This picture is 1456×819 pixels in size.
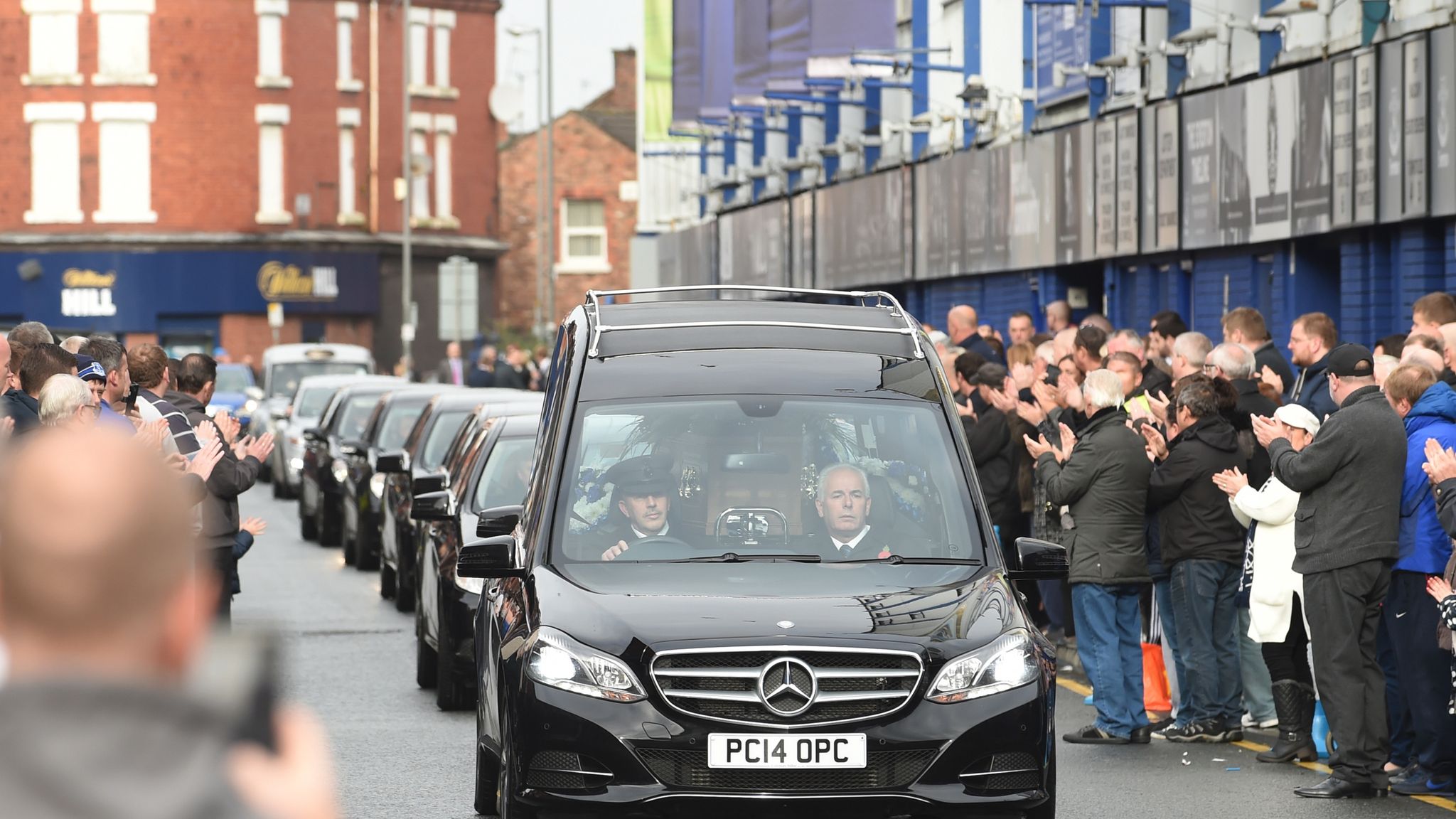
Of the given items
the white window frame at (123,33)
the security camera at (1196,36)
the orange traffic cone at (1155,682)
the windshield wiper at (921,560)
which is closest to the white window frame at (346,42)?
the white window frame at (123,33)

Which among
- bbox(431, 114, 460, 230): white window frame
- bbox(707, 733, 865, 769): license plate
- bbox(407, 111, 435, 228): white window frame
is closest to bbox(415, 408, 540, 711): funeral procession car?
bbox(707, 733, 865, 769): license plate

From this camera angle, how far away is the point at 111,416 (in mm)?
9406

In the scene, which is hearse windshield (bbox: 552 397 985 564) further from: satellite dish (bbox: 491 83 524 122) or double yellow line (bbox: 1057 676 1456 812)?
satellite dish (bbox: 491 83 524 122)

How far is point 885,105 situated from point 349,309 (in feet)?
100

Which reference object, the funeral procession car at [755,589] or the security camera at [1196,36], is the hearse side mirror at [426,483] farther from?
the security camera at [1196,36]

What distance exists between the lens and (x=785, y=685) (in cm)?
674

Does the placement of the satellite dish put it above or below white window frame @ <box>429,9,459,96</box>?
below

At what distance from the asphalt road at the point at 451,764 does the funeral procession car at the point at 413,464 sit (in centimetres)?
99

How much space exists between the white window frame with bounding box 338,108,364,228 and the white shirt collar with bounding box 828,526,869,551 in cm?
5666

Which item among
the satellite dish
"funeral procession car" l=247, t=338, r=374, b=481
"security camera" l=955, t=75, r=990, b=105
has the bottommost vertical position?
"funeral procession car" l=247, t=338, r=374, b=481

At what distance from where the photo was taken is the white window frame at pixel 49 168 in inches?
2362

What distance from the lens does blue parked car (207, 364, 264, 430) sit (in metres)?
38.0

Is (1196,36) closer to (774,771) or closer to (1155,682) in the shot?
(1155,682)

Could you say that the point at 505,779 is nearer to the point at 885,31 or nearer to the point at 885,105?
the point at 885,31
